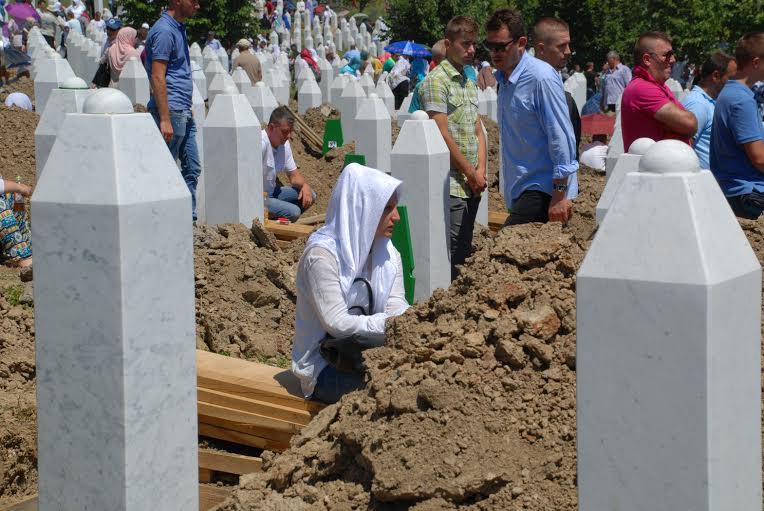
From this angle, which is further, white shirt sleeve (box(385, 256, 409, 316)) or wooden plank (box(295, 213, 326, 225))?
wooden plank (box(295, 213, 326, 225))

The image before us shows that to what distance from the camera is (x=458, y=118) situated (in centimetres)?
724

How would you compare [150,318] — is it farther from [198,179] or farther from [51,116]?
[198,179]

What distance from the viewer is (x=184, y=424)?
3.75 m

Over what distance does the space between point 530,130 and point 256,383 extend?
2.28 m

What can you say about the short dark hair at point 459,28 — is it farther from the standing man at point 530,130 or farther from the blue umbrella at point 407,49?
the blue umbrella at point 407,49

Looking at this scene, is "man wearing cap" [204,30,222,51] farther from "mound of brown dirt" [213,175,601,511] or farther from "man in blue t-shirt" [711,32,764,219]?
"mound of brown dirt" [213,175,601,511]

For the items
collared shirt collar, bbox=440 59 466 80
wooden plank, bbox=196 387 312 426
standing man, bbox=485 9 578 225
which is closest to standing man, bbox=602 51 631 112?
collared shirt collar, bbox=440 59 466 80

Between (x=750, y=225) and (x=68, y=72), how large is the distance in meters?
9.51

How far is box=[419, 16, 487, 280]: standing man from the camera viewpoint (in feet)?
23.4

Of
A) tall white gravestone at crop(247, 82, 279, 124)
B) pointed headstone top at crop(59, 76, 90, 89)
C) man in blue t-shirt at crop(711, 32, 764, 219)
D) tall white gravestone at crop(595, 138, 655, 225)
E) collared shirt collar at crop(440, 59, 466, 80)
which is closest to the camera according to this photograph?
tall white gravestone at crop(595, 138, 655, 225)

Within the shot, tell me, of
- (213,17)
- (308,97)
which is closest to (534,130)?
(308,97)

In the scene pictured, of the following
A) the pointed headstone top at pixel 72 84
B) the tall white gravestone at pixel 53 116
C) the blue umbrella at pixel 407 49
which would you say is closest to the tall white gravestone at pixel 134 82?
the pointed headstone top at pixel 72 84

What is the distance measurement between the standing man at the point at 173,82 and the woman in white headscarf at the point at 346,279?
3635mm

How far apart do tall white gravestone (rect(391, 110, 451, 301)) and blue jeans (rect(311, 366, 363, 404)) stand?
7.93ft
